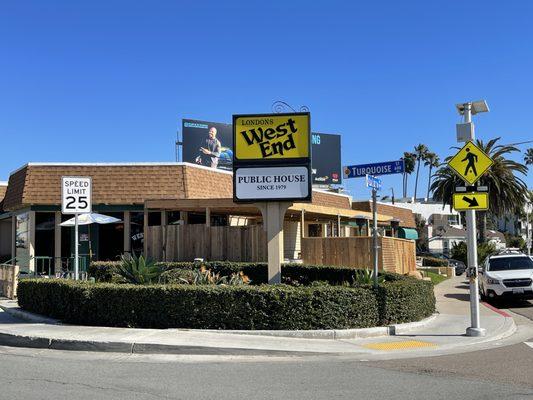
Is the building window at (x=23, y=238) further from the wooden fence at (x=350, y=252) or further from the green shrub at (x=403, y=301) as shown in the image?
the green shrub at (x=403, y=301)

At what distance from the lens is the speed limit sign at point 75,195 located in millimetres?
14469

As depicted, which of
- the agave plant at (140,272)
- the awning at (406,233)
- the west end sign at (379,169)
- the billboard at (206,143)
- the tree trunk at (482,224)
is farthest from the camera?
the awning at (406,233)

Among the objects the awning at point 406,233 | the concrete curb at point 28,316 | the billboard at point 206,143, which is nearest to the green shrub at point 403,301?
the concrete curb at point 28,316

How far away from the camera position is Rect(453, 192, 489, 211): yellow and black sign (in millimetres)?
11969

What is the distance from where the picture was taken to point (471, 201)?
12055mm

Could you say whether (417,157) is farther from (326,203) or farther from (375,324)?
(375,324)

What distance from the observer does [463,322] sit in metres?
13.5

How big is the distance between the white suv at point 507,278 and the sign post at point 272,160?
27.1ft

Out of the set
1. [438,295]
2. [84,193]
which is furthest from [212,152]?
[84,193]

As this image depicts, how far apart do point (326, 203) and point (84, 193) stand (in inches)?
856

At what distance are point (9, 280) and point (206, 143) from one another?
2808 cm

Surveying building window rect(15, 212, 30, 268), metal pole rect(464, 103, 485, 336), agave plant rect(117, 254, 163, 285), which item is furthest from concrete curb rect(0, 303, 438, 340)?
Result: building window rect(15, 212, 30, 268)

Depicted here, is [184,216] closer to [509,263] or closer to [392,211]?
[509,263]

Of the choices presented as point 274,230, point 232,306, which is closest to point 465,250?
point 274,230
